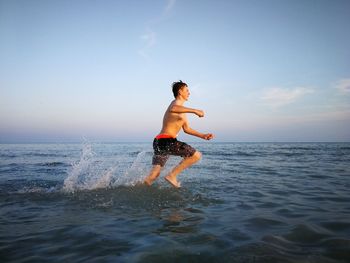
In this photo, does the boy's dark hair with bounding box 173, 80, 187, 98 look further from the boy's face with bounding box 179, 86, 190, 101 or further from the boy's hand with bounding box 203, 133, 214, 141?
the boy's hand with bounding box 203, 133, 214, 141

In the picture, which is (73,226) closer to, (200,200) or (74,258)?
(74,258)

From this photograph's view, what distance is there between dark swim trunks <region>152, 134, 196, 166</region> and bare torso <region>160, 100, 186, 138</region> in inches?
5.1

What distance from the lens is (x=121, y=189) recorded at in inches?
224

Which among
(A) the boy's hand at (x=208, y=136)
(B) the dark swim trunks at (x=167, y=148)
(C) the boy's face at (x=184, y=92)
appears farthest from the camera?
(C) the boy's face at (x=184, y=92)

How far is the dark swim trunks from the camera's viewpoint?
5.50 metres

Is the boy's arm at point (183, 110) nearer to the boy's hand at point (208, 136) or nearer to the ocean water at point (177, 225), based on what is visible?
the boy's hand at point (208, 136)

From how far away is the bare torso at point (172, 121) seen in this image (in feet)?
18.2

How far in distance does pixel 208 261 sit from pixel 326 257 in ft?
3.15


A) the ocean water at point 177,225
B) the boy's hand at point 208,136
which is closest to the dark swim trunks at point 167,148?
the boy's hand at point 208,136

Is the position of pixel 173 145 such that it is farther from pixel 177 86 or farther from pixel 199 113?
pixel 177 86

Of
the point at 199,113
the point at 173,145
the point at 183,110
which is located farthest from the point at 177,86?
the point at 173,145

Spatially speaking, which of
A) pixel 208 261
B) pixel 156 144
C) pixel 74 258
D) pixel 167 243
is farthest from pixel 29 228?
pixel 156 144

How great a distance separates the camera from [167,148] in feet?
18.0

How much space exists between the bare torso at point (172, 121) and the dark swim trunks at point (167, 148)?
0.43ft
